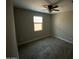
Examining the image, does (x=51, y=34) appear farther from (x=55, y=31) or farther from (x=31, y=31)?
(x=31, y=31)

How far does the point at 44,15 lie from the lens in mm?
7258

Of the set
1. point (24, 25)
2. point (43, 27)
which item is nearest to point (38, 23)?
point (43, 27)

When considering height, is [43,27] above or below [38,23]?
below

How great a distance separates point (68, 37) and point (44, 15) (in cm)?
309

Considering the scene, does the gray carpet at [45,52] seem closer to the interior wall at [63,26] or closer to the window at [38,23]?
the interior wall at [63,26]

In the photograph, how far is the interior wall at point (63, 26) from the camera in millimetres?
5588

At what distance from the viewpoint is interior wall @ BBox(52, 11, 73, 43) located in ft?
18.3

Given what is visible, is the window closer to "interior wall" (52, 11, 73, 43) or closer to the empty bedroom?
the empty bedroom

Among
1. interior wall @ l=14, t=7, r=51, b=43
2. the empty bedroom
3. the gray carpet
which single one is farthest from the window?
the gray carpet

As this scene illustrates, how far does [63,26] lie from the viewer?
643 cm

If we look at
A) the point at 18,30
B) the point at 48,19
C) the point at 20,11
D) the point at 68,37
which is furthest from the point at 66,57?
the point at 48,19

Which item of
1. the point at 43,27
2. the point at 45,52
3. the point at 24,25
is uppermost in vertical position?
the point at 24,25

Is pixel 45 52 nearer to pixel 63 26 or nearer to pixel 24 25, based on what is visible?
pixel 24 25

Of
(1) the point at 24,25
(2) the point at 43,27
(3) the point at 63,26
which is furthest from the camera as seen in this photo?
(2) the point at 43,27
